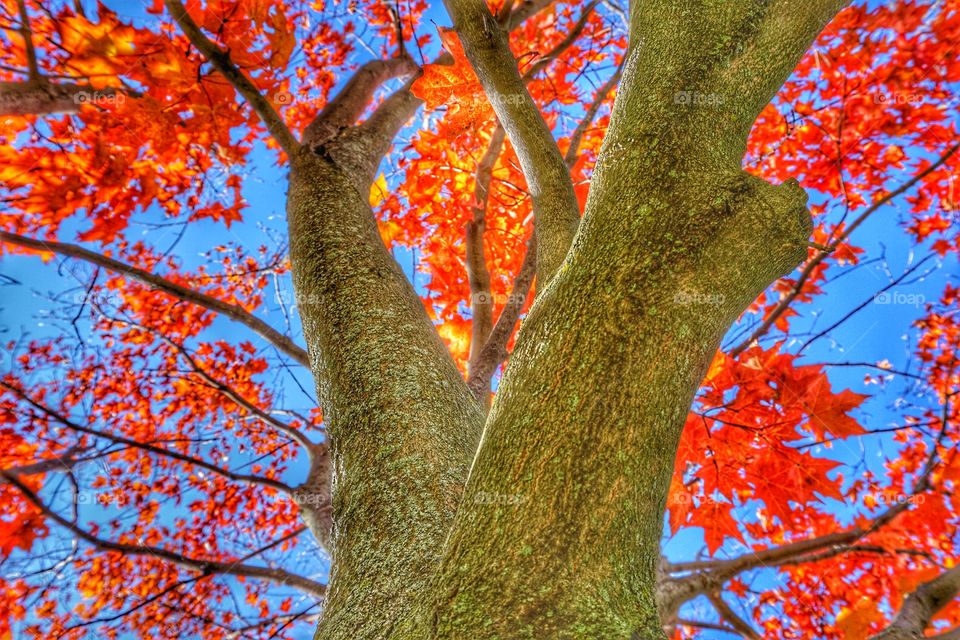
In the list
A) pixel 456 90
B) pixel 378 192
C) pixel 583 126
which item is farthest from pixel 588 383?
pixel 378 192

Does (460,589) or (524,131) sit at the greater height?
(524,131)

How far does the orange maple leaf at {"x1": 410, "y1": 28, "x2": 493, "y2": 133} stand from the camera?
3449mm

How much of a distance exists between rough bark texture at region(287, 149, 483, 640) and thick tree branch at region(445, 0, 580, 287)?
643mm

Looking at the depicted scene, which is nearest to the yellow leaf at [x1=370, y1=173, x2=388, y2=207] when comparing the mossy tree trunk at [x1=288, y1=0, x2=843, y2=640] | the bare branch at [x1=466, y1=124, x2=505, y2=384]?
the bare branch at [x1=466, y1=124, x2=505, y2=384]

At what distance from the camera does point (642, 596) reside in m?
1.13

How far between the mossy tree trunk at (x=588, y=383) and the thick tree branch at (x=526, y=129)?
0.06 feet

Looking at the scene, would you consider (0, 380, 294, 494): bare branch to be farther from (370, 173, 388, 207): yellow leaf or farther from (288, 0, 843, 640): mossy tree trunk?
(370, 173, 388, 207): yellow leaf

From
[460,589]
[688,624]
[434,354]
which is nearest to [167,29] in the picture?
[434,354]

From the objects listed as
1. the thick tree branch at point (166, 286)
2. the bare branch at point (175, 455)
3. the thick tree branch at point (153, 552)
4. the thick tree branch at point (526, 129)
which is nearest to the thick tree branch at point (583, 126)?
the thick tree branch at point (526, 129)

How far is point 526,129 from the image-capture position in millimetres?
2217

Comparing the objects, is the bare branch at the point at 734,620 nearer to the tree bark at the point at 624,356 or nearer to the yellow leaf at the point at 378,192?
the tree bark at the point at 624,356

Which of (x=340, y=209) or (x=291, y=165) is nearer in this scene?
(x=340, y=209)

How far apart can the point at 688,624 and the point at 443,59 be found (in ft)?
18.3

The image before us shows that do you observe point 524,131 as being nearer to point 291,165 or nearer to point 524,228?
point 291,165
